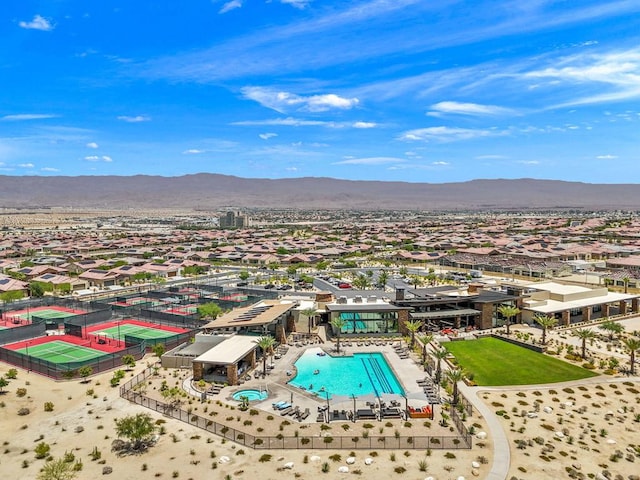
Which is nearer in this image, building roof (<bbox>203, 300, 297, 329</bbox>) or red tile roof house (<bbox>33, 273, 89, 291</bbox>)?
building roof (<bbox>203, 300, 297, 329</bbox>)

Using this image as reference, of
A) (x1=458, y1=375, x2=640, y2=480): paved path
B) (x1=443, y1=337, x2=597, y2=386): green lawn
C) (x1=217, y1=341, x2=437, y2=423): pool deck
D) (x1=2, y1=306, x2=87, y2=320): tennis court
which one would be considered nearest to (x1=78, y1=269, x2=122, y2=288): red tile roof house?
(x1=2, y1=306, x2=87, y2=320): tennis court

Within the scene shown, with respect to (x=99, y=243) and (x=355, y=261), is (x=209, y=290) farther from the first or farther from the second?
(x=99, y=243)

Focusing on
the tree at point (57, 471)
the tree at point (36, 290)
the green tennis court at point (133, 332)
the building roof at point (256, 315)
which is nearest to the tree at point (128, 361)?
the building roof at point (256, 315)

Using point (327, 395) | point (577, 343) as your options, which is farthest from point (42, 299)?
point (577, 343)

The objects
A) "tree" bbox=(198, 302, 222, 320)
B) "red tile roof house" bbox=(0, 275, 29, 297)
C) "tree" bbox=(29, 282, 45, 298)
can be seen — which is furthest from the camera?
"tree" bbox=(29, 282, 45, 298)

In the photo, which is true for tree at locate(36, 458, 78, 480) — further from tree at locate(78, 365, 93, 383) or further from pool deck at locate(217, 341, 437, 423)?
tree at locate(78, 365, 93, 383)

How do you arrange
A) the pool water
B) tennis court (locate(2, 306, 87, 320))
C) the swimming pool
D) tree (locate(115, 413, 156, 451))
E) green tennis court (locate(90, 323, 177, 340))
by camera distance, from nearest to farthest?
tree (locate(115, 413, 156, 451)), the pool water, the swimming pool, green tennis court (locate(90, 323, 177, 340)), tennis court (locate(2, 306, 87, 320))

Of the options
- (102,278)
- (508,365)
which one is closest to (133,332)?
(102,278)

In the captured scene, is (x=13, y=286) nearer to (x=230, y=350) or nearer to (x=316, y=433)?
(x=230, y=350)
